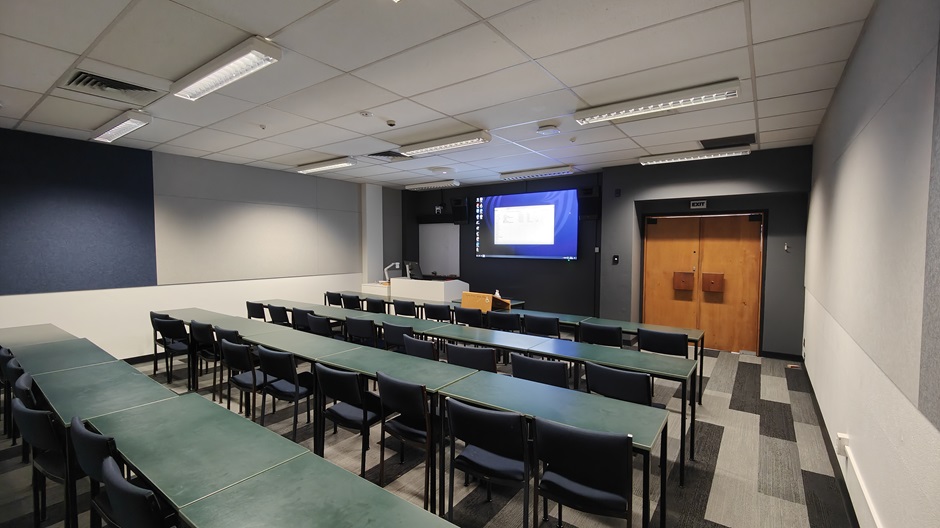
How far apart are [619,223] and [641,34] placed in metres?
4.56

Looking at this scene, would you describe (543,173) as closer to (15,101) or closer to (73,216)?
(15,101)

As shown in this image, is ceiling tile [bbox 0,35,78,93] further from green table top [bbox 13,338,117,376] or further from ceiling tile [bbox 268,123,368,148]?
green table top [bbox 13,338,117,376]

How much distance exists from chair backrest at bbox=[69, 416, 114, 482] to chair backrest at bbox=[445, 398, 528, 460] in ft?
4.91

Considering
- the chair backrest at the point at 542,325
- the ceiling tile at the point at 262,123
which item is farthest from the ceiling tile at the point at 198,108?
the chair backrest at the point at 542,325

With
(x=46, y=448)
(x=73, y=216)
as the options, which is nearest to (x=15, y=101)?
(x=73, y=216)

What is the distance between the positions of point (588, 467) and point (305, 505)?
3.91 feet

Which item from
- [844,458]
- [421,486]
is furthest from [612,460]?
[844,458]

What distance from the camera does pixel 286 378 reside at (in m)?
3.21

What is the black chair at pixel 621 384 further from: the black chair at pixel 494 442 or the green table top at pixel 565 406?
the black chair at pixel 494 442

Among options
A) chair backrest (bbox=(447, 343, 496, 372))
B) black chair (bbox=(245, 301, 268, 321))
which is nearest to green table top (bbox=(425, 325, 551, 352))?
chair backrest (bbox=(447, 343, 496, 372))

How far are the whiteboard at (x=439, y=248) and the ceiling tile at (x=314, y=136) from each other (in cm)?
445

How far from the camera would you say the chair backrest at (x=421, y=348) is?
141 inches

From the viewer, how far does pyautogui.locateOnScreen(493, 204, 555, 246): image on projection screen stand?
7906 millimetres

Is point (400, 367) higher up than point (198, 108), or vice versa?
point (198, 108)
